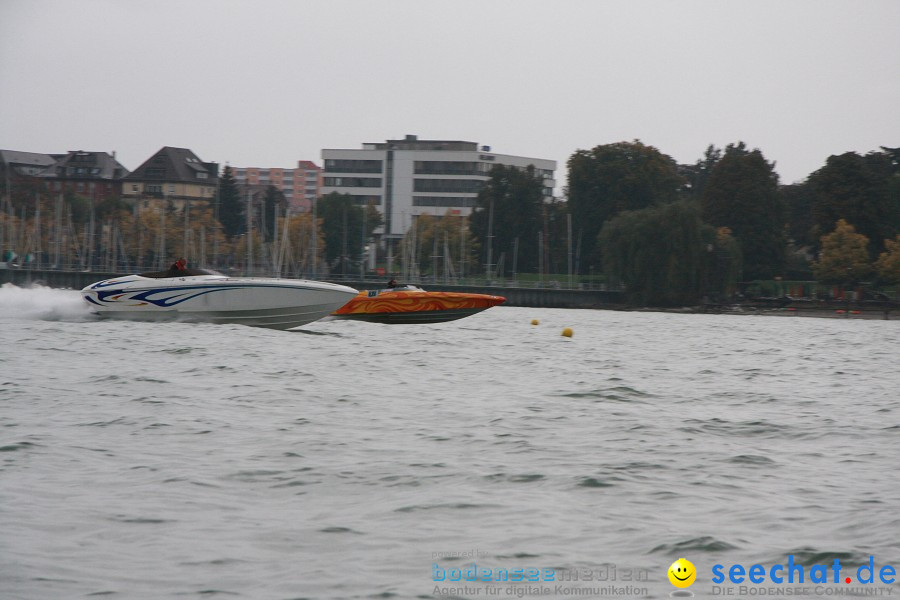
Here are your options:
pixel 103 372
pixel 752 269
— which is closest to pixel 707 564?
pixel 103 372

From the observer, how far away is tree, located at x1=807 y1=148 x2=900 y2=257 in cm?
8988

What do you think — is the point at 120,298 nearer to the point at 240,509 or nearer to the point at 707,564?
the point at 240,509

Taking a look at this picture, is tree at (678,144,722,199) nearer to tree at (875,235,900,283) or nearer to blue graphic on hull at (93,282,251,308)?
tree at (875,235,900,283)

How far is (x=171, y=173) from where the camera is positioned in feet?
496

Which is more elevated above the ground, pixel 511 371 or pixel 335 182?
pixel 335 182

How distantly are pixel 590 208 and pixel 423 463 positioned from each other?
3693 inches

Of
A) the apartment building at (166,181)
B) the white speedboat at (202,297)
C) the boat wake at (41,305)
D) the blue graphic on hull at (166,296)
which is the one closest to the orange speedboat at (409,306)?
the white speedboat at (202,297)

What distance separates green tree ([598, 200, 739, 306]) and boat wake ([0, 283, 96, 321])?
5318 centimetres

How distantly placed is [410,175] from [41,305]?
4537 inches

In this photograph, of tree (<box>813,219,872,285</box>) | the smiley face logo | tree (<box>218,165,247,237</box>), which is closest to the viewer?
the smiley face logo

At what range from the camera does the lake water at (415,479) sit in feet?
21.1

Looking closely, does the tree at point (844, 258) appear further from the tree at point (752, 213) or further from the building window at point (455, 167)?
the building window at point (455, 167)

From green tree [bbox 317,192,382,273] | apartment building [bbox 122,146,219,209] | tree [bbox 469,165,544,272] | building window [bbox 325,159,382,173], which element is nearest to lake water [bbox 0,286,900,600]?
tree [bbox 469,165,544,272]

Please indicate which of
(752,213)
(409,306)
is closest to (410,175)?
(752,213)
